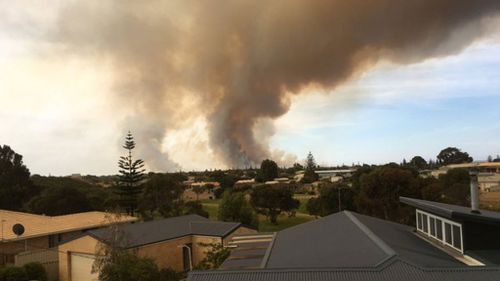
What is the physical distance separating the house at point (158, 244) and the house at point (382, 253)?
7.51 metres

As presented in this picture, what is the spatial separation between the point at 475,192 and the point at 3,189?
5196 cm

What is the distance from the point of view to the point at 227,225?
2597 cm

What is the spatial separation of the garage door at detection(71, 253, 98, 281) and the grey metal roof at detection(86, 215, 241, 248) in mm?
1397

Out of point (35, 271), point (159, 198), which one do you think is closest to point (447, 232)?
point (35, 271)

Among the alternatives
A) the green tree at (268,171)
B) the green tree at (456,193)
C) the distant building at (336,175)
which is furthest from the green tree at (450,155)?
the green tree at (456,193)

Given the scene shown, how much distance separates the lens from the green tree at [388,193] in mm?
37469

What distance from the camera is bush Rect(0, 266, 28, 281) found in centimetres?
2110

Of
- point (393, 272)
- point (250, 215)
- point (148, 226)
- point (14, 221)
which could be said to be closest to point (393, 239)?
point (393, 272)

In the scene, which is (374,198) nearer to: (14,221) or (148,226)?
(148,226)

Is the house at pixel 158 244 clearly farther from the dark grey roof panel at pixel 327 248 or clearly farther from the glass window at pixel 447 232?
the glass window at pixel 447 232

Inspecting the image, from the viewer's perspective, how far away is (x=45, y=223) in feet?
102

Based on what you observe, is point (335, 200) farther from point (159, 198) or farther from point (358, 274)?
point (358, 274)

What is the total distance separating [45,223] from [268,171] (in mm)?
75327

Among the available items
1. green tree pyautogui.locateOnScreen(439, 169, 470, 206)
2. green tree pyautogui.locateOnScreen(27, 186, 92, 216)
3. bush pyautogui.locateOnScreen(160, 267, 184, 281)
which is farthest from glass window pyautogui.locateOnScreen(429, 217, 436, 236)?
green tree pyautogui.locateOnScreen(27, 186, 92, 216)
